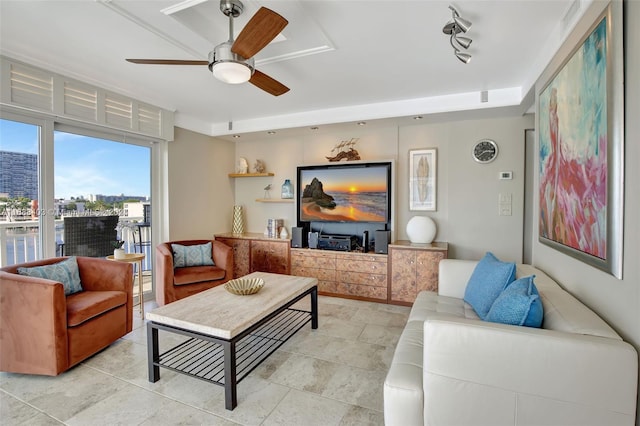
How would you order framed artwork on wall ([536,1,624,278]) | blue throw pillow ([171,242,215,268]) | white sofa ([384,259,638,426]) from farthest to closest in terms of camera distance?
blue throw pillow ([171,242,215,268])
framed artwork on wall ([536,1,624,278])
white sofa ([384,259,638,426])

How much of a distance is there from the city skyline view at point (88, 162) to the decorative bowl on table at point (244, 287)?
2107 mm

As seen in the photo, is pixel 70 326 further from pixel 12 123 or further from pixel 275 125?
pixel 275 125

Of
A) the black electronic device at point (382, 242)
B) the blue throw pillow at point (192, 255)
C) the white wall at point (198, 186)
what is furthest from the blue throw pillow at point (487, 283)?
the white wall at point (198, 186)

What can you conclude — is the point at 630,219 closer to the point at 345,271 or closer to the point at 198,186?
the point at 345,271

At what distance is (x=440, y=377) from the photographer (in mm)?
1420

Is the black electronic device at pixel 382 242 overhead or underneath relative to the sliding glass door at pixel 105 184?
underneath

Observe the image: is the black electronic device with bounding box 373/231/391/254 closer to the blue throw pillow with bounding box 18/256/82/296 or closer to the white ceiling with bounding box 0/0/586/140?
the white ceiling with bounding box 0/0/586/140

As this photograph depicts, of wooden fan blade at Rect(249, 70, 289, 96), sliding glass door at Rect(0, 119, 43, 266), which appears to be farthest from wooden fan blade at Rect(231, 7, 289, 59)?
sliding glass door at Rect(0, 119, 43, 266)

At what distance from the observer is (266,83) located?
2383 millimetres

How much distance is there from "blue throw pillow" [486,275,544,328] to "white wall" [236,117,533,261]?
2335 mm

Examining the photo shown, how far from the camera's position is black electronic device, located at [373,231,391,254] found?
12.7 feet

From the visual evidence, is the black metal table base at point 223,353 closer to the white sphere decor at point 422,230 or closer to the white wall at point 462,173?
the white sphere decor at point 422,230

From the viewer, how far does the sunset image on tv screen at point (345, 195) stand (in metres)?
4.14

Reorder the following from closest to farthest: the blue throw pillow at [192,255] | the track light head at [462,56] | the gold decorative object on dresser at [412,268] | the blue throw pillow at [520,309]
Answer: the blue throw pillow at [520,309] → the track light head at [462,56] → the gold decorative object on dresser at [412,268] → the blue throw pillow at [192,255]
